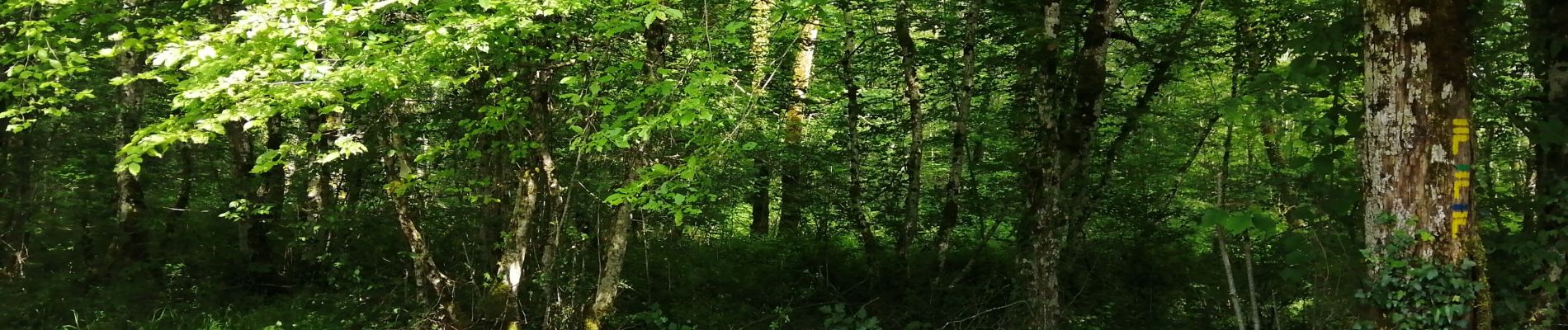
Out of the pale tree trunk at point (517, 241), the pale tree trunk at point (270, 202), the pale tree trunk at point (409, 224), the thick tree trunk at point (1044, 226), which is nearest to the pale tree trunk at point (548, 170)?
the pale tree trunk at point (517, 241)

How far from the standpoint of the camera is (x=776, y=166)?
8.69 metres

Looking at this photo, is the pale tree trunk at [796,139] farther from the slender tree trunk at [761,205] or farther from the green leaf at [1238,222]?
the green leaf at [1238,222]

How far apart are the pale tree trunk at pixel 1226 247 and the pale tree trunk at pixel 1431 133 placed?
82 cm

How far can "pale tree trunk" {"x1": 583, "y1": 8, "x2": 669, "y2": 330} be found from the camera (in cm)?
621

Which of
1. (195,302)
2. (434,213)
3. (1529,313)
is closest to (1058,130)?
(1529,313)

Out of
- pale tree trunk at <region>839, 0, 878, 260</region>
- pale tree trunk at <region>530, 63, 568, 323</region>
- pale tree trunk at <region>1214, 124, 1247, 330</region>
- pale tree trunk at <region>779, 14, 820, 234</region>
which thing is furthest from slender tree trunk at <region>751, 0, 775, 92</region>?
pale tree trunk at <region>1214, 124, 1247, 330</region>

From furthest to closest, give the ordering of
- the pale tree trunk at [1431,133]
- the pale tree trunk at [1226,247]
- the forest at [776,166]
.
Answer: the pale tree trunk at [1226,247] → the forest at [776,166] → the pale tree trunk at [1431,133]

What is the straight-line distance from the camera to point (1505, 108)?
193 inches

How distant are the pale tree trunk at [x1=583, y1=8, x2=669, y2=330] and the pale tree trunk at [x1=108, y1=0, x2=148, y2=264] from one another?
16.9 feet

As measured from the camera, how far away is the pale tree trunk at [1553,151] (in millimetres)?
4734

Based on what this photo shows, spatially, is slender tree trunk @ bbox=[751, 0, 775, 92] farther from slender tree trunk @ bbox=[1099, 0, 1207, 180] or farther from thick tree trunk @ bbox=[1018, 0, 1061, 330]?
slender tree trunk @ bbox=[1099, 0, 1207, 180]

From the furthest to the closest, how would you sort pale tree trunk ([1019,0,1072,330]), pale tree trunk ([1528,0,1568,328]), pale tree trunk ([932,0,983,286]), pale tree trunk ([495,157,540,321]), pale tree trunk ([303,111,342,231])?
pale tree trunk ([932,0,983,286]) → pale tree trunk ([303,111,342,231]) → pale tree trunk ([495,157,540,321]) → pale tree trunk ([1019,0,1072,330]) → pale tree trunk ([1528,0,1568,328])

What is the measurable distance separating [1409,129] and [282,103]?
548cm

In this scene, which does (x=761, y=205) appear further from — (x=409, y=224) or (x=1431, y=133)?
(x=1431, y=133)
